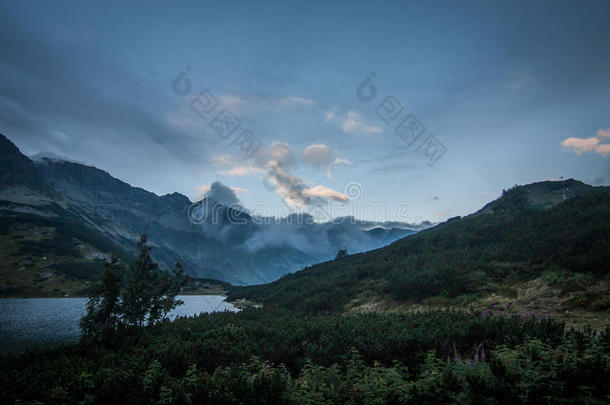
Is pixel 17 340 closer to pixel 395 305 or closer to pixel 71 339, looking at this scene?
pixel 71 339

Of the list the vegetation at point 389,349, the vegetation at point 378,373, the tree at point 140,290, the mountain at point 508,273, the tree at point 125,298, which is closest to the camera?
the vegetation at point 378,373

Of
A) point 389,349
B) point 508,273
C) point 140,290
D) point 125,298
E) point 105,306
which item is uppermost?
point 508,273

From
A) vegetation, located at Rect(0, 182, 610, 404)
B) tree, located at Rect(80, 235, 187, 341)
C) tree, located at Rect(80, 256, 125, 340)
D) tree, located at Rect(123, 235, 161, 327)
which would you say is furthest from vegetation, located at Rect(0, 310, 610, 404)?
tree, located at Rect(123, 235, 161, 327)

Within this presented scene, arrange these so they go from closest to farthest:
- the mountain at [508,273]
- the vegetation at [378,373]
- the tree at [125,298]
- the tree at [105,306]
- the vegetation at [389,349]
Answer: the vegetation at [378,373], the vegetation at [389,349], the mountain at [508,273], the tree at [105,306], the tree at [125,298]

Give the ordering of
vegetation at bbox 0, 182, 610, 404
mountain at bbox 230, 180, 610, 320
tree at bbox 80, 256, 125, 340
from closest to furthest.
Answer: vegetation at bbox 0, 182, 610, 404 → mountain at bbox 230, 180, 610, 320 → tree at bbox 80, 256, 125, 340

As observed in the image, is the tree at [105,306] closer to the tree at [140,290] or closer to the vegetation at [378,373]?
the tree at [140,290]

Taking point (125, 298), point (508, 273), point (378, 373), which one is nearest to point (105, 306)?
point (125, 298)

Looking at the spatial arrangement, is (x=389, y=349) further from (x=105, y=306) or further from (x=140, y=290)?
(x=140, y=290)

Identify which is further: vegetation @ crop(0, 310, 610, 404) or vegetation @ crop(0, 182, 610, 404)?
vegetation @ crop(0, 182, 610, 404)

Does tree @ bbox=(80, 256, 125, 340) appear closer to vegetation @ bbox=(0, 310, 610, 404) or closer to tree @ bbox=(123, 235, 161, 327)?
tree @ bbox=(123, 235, 161, 327)

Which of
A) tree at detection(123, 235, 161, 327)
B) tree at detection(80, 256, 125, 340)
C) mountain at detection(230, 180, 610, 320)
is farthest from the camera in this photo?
tree at detection(123, 235, 161, 327)

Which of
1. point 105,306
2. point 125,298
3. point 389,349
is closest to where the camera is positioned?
point 389,349

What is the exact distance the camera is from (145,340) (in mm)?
18328

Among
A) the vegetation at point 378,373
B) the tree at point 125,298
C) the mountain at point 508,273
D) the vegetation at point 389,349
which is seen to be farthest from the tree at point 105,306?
the mountain at point 508,273
